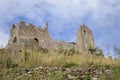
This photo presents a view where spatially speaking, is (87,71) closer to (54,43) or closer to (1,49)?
(1,49)

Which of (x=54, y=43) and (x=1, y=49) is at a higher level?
(x=54, y=43)

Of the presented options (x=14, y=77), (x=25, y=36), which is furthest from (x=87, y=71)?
(x=25, y=36)

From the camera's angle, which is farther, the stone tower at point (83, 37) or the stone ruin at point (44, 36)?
the stone tower at point (83, 37)

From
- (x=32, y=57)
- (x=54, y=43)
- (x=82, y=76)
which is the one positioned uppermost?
(x=54, y=43)

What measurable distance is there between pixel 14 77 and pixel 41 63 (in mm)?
2677

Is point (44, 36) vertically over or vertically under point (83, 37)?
over

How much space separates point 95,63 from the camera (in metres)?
8.08

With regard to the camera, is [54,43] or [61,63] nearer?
[61,63]

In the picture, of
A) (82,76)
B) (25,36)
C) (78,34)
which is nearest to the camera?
(82,76)

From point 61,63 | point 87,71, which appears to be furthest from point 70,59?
point 87,71

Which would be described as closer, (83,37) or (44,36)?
(44,36)

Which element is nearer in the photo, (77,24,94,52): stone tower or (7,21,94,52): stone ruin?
(7,21,94,52): stone ruin

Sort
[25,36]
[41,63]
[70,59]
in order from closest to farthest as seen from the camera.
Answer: [41,63] < [70,59] < [25,36]

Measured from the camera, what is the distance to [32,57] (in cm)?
791
